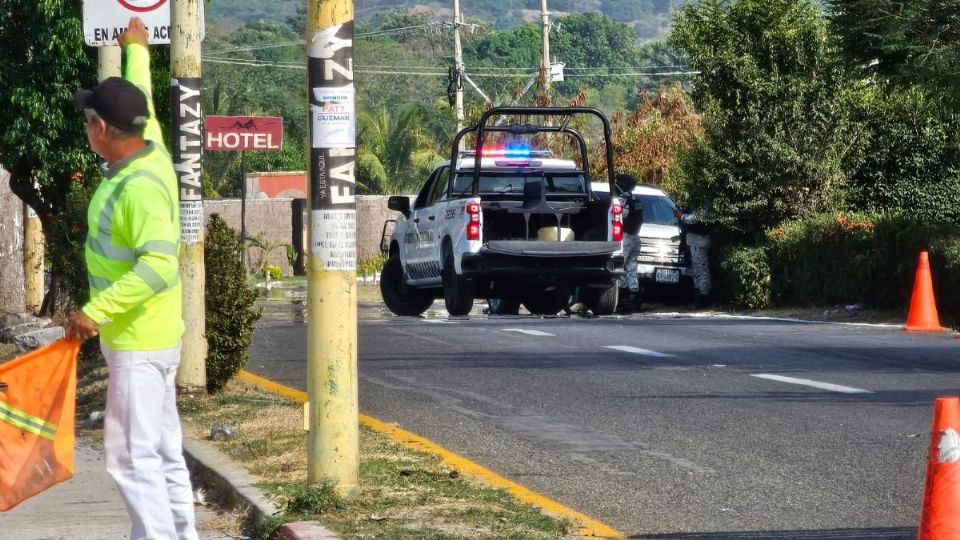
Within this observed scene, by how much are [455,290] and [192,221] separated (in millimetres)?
6536

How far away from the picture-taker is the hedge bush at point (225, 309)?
38.5ft

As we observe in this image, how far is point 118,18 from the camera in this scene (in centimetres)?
1059

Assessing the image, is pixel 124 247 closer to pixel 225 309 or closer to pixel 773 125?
pixel 225 309

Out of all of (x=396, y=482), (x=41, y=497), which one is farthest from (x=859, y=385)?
(x=41, y=497)

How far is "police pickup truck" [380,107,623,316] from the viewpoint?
54.0ft

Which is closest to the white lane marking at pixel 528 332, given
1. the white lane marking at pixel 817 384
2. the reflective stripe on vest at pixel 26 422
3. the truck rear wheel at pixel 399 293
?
the truck rear wheel at pixel 399 293

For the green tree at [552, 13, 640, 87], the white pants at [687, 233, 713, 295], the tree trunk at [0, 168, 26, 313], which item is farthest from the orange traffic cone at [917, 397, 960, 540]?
the green tree at [552, 13, 640, 87]

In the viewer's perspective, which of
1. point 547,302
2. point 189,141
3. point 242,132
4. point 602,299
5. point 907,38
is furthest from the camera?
point 547,302

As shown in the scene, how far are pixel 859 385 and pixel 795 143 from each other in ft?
45.9

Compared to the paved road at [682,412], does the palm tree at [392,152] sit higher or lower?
higher

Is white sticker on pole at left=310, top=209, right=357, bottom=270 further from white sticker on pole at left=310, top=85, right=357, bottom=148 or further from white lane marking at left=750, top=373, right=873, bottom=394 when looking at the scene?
white lane marking at left=750, top=373, right=873, bottom=394

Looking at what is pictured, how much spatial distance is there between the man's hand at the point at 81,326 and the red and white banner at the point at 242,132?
9099 mm

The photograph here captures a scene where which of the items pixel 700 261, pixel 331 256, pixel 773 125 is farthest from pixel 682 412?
pixel 773 125

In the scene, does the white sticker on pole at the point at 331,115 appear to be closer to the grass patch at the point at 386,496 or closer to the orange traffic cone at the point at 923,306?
the grass patch at the point at 386,496
